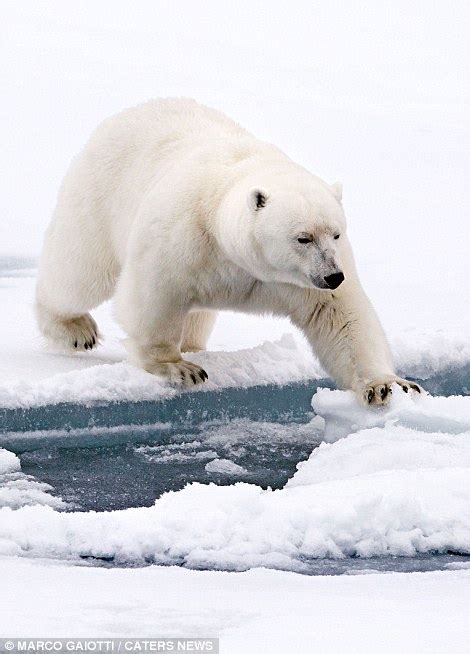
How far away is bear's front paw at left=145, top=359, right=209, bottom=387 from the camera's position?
179 inches

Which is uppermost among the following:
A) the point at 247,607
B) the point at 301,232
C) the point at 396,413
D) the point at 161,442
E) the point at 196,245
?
the point at 301,232

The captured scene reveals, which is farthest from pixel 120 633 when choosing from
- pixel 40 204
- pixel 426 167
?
pixel 426 167

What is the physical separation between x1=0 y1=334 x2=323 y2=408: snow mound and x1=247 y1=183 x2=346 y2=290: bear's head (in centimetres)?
68

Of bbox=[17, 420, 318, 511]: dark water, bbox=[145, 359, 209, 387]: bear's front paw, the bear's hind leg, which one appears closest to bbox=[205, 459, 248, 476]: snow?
bbox=[17, 420, 318, 511]: dark water

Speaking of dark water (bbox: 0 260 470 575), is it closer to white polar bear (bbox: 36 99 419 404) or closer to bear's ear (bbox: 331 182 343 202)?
white polar bear (bbox: 36 99 419 404)

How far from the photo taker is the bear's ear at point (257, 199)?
4.02 m

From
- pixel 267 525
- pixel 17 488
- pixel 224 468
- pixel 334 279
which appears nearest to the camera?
pixel 267 525

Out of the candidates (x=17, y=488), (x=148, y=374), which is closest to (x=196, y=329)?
(x=148, y=374)

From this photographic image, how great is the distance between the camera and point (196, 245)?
14.4 feet

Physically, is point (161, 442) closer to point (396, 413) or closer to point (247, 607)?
point (396, 413)

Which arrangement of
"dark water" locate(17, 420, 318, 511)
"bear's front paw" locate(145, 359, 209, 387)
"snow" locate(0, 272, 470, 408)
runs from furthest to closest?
"bear's front paw" locate(145, 359, 209, 387), "snow" locate(0, 272, 470, 408), "dark water" locate(17, 420, 318, 511)

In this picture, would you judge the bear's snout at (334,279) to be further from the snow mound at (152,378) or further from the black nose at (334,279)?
the snow mound at (152,378)

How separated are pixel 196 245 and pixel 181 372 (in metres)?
0.49

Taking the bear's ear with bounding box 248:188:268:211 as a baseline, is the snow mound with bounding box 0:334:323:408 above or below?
below
